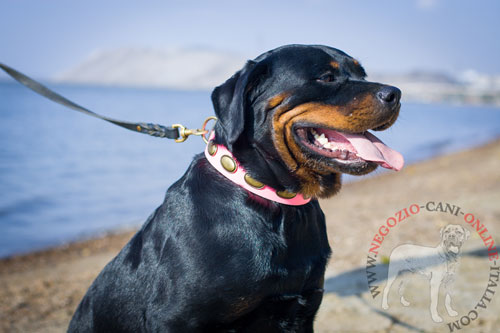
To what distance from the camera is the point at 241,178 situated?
2424 millimetres

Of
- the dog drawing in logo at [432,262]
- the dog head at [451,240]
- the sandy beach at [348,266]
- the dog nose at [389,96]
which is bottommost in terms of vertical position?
the sandy beach at [348,266]

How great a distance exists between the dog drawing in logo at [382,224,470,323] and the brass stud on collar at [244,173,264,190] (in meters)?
2.02

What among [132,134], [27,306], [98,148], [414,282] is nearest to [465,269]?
[414,282]

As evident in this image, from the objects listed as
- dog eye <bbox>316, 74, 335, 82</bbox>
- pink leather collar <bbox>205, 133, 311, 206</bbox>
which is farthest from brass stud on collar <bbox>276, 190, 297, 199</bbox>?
dog eye <bbox>316, 74, 335, 82</bbox>

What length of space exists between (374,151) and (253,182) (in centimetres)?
80

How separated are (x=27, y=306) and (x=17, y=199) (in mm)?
6747

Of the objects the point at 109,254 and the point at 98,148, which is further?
the point at 98,148

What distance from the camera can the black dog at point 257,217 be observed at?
226 cm

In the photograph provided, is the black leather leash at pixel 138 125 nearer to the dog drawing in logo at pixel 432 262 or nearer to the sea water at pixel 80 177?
the sea water at pixel 80 177

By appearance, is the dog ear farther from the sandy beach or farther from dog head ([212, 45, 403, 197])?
the sandy beach

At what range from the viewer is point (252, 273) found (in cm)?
225

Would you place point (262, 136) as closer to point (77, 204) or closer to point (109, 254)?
point (109, 254)

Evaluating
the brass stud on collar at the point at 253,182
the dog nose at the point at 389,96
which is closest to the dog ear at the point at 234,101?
the brass stud on collar at the point at 253,182

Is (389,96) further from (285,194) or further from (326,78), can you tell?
(285,194)
